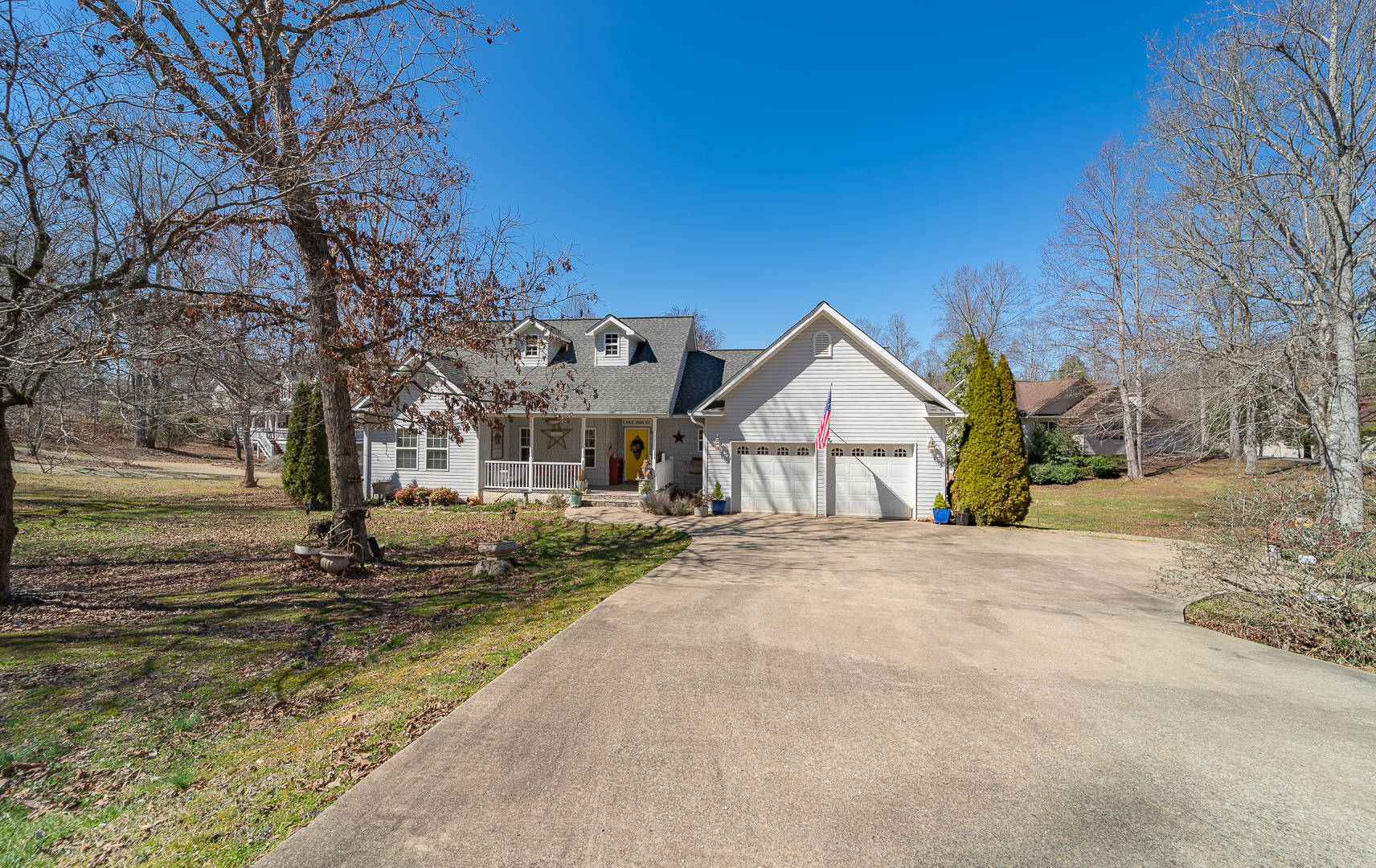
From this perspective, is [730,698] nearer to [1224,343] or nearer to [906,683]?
[906,683]

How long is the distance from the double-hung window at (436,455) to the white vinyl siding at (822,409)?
9.37 metres

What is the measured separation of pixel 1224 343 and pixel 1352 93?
4994 mm

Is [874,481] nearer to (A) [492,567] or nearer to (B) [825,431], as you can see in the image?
(B) [825,431]

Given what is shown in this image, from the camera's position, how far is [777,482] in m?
16.9

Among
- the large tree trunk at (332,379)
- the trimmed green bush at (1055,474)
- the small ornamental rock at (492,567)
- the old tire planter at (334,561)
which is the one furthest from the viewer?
the trimmed green bush at (1055,474)

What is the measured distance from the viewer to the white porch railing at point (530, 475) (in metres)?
18.7

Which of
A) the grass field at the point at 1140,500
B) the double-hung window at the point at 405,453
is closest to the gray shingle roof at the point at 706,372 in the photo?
the double-hung window at the point at 405,453

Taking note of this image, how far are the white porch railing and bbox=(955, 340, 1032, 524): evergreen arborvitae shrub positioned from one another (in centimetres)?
1165

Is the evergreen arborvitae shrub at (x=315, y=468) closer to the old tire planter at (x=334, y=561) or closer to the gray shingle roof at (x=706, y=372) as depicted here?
the old tire planter at (x=334, y=561)

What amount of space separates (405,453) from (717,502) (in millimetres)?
11362

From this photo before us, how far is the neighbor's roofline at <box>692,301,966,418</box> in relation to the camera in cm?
1592

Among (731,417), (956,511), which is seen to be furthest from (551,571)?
(956,511)

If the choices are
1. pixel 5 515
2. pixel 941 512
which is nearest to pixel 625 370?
pixel 941 512

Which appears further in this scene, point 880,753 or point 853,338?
point 853,338
